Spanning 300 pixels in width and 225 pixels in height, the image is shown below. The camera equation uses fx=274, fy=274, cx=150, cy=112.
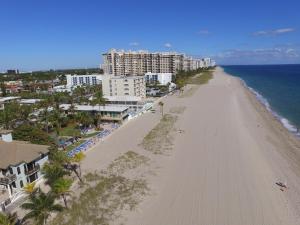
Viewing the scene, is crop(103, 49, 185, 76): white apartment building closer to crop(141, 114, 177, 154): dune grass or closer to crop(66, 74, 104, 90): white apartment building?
crop(66, 74, 104, 90): white apartment building

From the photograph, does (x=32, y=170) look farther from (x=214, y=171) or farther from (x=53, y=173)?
(x=214, y=171)

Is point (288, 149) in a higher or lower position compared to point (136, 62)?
lower

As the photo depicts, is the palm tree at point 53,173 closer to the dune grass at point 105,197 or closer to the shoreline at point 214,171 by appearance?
the dune grass at point 105,197

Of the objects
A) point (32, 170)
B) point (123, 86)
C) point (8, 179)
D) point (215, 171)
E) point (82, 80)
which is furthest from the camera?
point (82, 80)

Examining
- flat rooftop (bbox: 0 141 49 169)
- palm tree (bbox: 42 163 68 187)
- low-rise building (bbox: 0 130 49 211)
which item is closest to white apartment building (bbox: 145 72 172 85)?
flat rooftop (bbox: 0 141 49 169)

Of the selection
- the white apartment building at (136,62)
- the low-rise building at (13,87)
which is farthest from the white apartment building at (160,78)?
the low-rise building at (13,87)

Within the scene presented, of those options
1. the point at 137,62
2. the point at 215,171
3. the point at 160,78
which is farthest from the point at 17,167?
the point at 137,62
